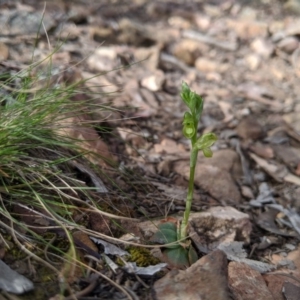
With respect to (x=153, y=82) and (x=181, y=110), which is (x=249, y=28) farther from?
(x=181, y=110)

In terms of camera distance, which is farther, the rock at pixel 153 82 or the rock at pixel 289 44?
the rock at pixel 289 44

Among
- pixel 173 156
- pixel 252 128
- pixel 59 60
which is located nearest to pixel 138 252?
pixel 173 156

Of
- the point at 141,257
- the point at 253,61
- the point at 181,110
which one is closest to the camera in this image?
the point at 141,257

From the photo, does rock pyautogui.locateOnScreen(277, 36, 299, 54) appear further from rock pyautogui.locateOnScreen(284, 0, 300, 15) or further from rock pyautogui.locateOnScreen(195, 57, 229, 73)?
rock pyautogui.locateOnScreen(284, 0, 300, 15)

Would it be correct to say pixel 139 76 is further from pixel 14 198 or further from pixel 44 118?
pixel 14 198

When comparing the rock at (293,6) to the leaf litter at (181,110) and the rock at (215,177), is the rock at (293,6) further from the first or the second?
the rock at (215,177)

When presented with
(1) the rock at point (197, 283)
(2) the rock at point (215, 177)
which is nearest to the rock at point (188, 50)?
(2) the rock at point (215, 177)

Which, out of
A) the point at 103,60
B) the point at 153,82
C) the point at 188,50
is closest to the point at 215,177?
the point at 153,82
